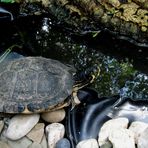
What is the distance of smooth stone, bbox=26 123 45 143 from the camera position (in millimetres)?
2984

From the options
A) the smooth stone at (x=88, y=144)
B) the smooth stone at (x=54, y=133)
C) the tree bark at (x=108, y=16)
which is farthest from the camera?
the tree bark at (x=108, y=16)

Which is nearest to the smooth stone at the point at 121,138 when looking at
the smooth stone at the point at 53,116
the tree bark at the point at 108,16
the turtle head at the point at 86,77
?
the smooth stone at the point at 53,116

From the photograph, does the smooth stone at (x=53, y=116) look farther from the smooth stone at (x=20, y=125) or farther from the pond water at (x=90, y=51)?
the pond water at (x=90, y=51)

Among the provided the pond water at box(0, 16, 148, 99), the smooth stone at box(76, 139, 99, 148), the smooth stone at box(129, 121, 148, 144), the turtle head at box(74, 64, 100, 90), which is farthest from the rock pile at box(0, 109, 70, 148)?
the pond water at box(0, 16, 148, 99)

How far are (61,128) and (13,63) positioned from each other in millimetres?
717

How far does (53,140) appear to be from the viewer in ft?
9.63

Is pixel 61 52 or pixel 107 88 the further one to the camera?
pixel 61 52

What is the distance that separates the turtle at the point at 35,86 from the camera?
2.95 meters

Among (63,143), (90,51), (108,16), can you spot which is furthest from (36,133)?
(108,16)

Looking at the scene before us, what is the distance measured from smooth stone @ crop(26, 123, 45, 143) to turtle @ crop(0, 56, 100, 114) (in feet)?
0.54

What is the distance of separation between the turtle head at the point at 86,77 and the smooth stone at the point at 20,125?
472 millimetres

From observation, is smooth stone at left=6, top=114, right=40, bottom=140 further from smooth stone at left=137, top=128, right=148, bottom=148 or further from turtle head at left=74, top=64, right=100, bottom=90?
smooth stone at left=137, top=128, right=148, bottom=148

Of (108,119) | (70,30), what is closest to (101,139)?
(108,119)

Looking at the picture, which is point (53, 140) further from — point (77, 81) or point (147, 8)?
point (147, 8)
